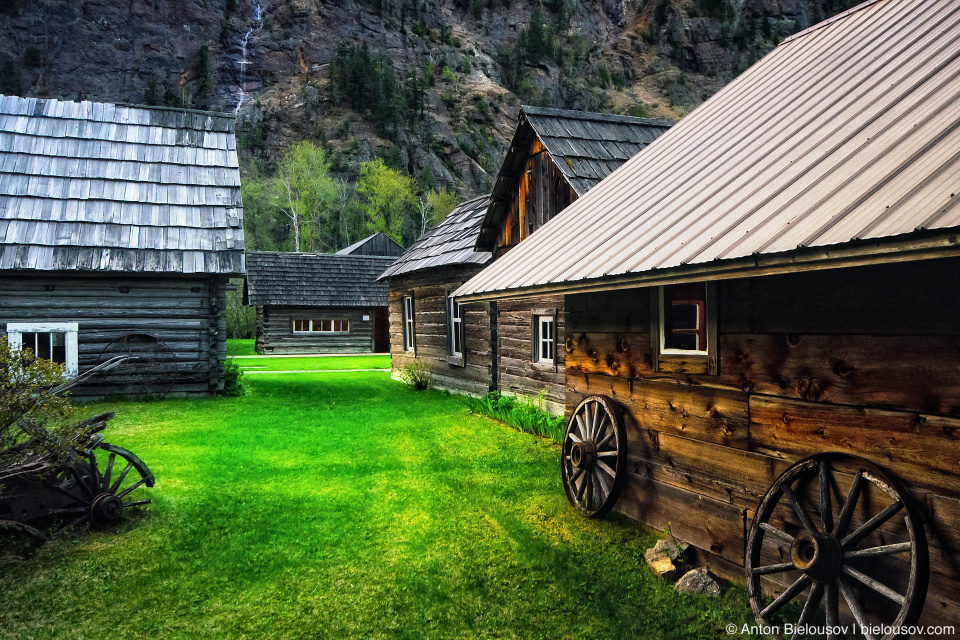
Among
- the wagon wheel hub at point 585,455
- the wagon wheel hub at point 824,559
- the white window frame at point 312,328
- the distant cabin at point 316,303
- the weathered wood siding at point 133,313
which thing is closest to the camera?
the wagon wheel hub at point 824,559

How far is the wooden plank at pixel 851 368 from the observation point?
3.08m

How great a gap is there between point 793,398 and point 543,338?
26.3 ft

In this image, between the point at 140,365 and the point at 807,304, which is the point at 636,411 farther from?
the point at 140,365

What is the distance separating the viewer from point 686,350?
494cm

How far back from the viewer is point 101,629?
413 cm

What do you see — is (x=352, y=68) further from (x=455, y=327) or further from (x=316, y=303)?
(x=455, y=327)

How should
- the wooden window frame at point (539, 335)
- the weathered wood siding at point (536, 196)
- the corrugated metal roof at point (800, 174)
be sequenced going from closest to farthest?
the corrugated metal roof at point (800, 174) < the weathered wood siding at point (536, 196) < the wooden window frame at point (539, 335)

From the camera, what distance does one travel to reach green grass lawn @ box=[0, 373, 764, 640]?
13.8 ft

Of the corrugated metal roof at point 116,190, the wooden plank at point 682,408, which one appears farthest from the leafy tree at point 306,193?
the wooden plank at point 682,408

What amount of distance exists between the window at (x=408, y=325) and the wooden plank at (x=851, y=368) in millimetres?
14431

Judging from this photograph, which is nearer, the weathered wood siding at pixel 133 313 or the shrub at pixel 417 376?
the weathered wood siding at pixel 133 313

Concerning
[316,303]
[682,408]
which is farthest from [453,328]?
[316,303]

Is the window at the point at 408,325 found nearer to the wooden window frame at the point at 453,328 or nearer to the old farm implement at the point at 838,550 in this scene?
the wooden window frame at the point at 453,328

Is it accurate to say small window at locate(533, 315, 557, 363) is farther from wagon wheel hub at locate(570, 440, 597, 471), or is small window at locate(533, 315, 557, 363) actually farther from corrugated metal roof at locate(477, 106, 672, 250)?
wagon wheel hub at locate(570, 440, 597, 471)
